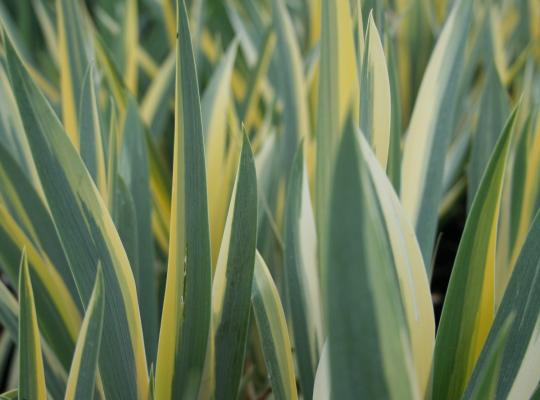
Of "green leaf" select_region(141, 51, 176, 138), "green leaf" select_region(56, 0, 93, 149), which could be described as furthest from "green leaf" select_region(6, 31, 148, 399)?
"green leaf" select_region(141, 51, 176, 138)

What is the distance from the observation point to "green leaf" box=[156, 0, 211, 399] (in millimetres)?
341

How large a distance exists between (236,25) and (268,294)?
0.52 m

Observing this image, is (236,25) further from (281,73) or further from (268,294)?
(268,294)

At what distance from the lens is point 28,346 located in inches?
13.0

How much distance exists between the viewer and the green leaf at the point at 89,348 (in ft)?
1.00

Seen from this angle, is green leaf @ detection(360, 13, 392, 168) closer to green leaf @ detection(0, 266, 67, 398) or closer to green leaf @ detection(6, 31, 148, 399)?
green leaf @ detection(6, 31, 148, 399)

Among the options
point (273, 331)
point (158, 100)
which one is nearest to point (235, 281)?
point (273, 331)

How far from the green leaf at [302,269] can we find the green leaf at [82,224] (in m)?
0.10

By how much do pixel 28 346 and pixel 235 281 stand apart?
0.37 feet

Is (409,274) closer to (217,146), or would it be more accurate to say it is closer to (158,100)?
(217,146)

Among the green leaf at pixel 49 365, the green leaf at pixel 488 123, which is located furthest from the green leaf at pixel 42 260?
the green leaf at pixel 488 123

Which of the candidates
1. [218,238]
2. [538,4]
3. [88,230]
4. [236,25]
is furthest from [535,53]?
[88,230]

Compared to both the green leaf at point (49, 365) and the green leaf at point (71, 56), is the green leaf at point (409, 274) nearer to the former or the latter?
the green leaf at point (49, 365)

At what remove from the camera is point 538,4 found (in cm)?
91
